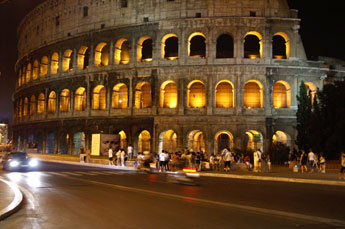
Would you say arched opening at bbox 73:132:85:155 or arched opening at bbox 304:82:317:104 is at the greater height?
arched opening at bbox 304:82:317:104

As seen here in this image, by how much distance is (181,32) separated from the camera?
32.9 meters

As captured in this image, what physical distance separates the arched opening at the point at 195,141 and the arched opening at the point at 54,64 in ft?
65.0

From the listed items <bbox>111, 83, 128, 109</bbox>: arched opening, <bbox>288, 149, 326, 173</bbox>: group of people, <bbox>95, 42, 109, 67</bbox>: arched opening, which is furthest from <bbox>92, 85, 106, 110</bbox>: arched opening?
<bbox>288, 149, 326, 173</bbox>: group of people

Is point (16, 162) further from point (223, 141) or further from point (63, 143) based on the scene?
point (63, 143)

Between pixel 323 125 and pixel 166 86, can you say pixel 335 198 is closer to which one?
pixel 323 125

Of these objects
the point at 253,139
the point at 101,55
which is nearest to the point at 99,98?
the point at 101,55

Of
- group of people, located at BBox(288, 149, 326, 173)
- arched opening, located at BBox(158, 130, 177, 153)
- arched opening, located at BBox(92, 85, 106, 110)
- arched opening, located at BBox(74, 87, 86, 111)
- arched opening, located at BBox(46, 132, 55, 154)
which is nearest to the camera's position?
group of people, located at BBox(288, 149, 326, 173)

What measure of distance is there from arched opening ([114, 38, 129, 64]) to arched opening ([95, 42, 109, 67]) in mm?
1882

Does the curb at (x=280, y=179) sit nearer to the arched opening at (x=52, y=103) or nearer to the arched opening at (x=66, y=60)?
the arched opening at (x=66, y=60)

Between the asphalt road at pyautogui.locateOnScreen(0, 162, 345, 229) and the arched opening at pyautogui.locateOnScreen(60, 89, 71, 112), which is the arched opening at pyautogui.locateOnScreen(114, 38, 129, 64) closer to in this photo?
the arched opening at pyautogui.locateOnScreen(60, 89, 71, 112)

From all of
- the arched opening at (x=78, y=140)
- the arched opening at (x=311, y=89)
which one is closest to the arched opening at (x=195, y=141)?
the arched opening at (x=311, y=89)

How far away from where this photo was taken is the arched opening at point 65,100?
40.7m

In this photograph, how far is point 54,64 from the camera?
4259cm

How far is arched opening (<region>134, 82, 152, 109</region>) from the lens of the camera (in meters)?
35.2
